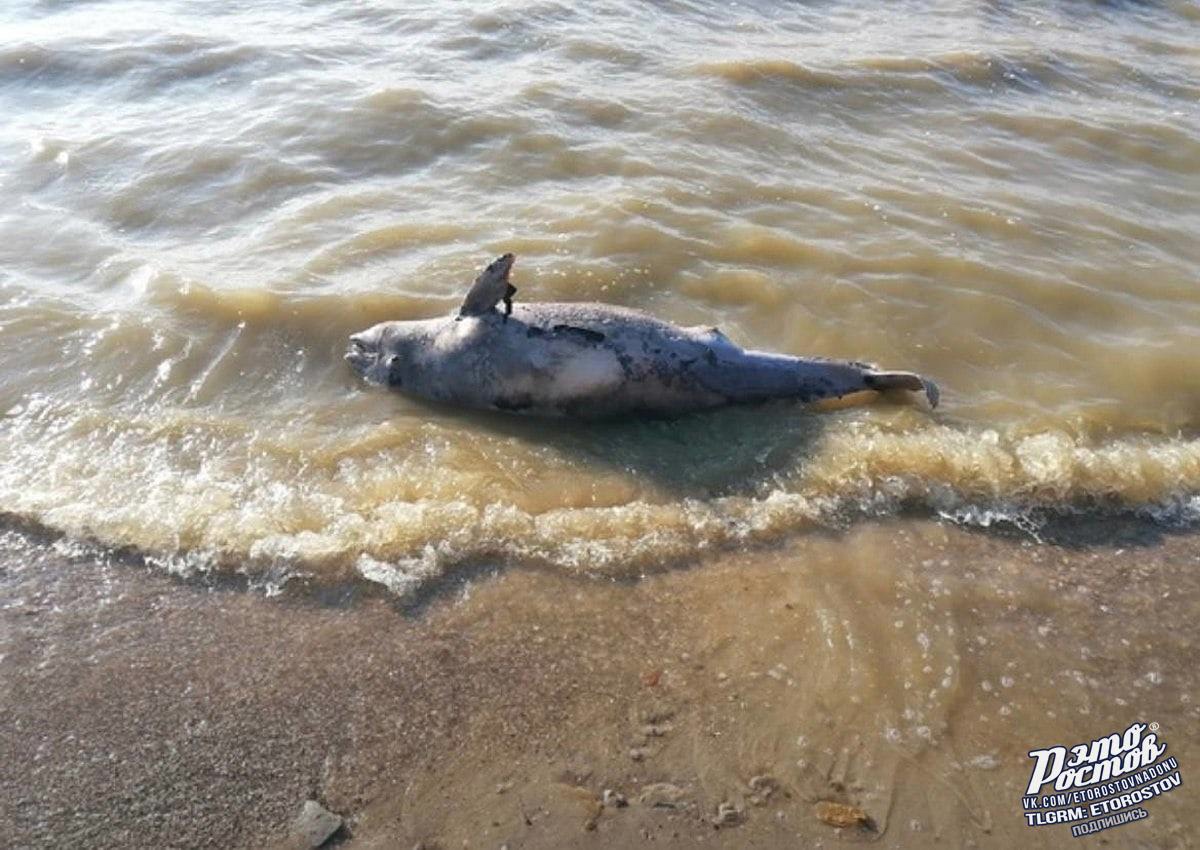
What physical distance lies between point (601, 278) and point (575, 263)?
0.97ft

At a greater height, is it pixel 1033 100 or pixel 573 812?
pixel 1033 100

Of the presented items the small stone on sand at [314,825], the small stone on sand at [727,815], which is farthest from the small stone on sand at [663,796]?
the small stone on sand at [314,825]

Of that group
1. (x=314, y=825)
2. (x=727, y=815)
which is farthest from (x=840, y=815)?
(x=314, y=825)

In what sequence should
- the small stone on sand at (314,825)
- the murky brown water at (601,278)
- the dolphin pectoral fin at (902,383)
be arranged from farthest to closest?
the dolphin pectoral fin at (902,383)
the murky brown water at (601,278)
the small stone on sand at (314,825)

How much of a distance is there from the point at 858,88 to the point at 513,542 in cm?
818

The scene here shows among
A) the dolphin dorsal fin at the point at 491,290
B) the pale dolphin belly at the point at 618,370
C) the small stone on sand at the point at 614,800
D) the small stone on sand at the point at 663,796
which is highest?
the dolphin dorsal fin at the point at 491,290

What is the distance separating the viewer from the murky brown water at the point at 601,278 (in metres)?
4.95

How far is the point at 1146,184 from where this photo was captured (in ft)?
29.3

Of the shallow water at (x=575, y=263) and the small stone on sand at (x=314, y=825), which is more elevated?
the shallow water at (x=575, y=263)

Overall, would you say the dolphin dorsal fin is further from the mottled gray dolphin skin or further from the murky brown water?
the murky brown water

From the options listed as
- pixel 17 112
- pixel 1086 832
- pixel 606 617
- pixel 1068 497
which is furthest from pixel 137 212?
pixel 1086 832

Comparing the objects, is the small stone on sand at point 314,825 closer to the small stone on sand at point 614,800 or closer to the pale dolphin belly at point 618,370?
the small stone on sand at point 614,800

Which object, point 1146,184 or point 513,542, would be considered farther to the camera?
point 1146,184

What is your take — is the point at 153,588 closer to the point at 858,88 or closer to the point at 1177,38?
the point at 858,88
